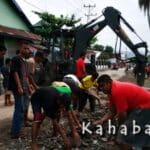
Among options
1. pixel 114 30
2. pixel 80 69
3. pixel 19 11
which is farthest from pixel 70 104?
pixel 19 11

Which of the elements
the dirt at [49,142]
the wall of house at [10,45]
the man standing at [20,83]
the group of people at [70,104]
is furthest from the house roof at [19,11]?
the man standing at [20,83]

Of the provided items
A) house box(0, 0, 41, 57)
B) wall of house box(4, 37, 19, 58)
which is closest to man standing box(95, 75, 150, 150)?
house box(0, 0, 41, 57)

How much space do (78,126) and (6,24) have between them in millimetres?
19419

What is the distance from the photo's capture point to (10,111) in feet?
47.3

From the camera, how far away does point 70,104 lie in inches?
336

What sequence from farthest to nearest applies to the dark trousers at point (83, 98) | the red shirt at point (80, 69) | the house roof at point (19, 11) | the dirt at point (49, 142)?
the house roof at point (19, 11) < the red shirt at point (80, 69) < the dark trousers at point (83, 98) < the dirt at point (49, 142)

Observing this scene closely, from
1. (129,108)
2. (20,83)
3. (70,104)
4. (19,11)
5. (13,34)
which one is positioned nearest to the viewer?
(129,108)

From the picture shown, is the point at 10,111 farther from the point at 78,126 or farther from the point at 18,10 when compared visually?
the point at 18,10

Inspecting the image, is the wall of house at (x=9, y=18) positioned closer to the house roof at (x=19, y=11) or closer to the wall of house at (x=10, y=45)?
the house roof at (x=19, y=11)

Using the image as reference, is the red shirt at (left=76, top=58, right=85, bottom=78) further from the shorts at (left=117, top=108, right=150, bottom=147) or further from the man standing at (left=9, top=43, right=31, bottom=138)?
the shorts at (left=117, top=108, right=150, bottom=147)

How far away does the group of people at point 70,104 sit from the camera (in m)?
7.35

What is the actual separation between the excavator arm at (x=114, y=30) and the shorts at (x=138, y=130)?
10.6m

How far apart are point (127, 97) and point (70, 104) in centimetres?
139

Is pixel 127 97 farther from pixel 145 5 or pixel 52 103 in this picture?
pixel 145 5
